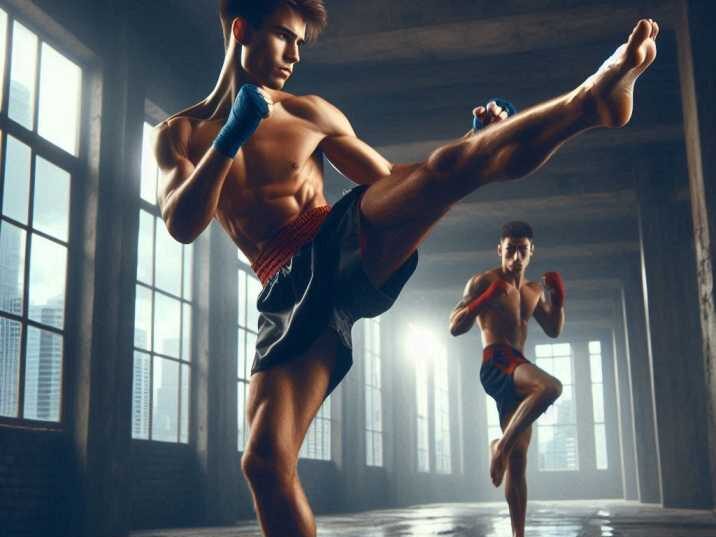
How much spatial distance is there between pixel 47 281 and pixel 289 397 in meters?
4.62

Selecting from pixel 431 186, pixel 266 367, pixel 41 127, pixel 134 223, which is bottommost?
pixel 266 367

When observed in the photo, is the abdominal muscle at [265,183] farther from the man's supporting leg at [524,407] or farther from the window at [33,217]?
the window at [33,217]

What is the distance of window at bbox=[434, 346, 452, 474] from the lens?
2130 cm

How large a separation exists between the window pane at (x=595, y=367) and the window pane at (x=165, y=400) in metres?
16.8

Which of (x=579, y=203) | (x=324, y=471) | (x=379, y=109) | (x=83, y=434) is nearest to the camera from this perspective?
(x=83, y=434)

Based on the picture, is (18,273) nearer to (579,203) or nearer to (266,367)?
(266,367)

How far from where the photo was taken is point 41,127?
6441 millimetres

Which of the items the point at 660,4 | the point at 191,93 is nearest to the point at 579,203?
the point at 660,4

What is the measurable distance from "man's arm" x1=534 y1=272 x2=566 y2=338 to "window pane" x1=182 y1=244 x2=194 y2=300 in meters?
4.23

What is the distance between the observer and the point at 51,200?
21.2 ft

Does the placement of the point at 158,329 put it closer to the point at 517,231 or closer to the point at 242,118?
the point at 517,231

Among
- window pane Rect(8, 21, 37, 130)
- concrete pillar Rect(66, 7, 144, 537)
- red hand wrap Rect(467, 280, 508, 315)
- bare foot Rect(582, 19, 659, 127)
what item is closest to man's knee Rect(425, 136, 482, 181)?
bare foot Rect(582, 19, 659, 127)

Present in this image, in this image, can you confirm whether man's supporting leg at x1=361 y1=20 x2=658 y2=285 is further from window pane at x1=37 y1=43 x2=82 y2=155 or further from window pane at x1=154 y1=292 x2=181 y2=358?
window pane at x1=154 y1=292 x2=181 y2=358

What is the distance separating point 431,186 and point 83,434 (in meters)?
4.99
